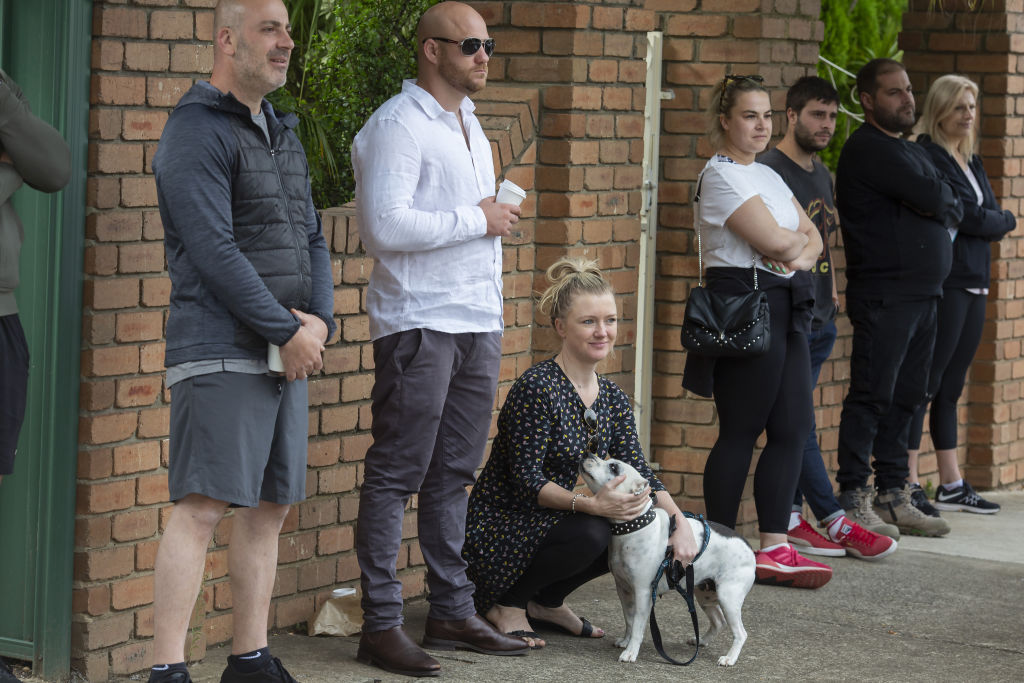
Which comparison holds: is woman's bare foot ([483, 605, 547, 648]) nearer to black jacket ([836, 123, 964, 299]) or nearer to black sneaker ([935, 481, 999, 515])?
black jacket ([836, 123, 964, 299])

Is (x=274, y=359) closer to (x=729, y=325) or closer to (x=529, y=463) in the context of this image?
(x=529, y=463)

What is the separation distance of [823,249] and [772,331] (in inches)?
24.5

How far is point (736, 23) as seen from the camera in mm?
6637

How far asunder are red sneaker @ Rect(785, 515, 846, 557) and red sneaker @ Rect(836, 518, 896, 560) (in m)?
0.04

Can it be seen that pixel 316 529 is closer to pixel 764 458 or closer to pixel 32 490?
pixel 32 490

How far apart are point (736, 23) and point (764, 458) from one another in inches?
76.8

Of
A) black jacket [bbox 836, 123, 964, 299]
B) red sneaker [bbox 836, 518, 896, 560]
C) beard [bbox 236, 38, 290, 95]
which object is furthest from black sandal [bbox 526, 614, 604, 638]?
black jacket [bbox 836, 123, 964, 299]

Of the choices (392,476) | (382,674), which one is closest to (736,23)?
(392,476)

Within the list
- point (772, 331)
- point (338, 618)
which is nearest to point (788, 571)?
point (772, 331)

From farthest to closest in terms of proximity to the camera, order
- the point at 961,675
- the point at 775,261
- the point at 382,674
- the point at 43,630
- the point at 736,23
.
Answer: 1. the point at 736,23
2. the point at 775,261
3. the point at 961,675
4. the point at 382,674
5. the point at 43,630

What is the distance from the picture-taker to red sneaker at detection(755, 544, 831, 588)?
Answer: 5.83 m

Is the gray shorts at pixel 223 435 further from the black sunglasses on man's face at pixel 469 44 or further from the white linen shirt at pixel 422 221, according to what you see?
the black sunglasses on man's face at pixel 469 44

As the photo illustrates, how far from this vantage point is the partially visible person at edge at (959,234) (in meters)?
7.17

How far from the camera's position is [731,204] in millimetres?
5641
